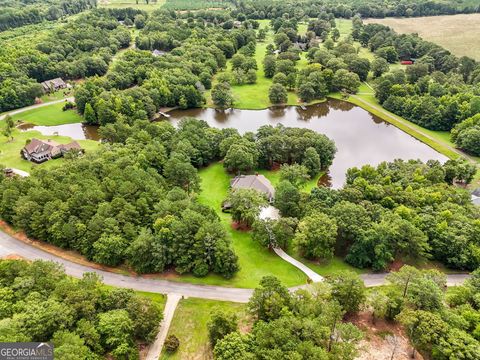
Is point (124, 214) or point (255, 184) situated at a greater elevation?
point (124, 214)

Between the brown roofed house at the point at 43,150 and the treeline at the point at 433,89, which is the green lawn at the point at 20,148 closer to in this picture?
the brown roofed house at the point at 43,150

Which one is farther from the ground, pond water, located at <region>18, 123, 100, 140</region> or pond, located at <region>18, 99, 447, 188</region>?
pond water, located at <region>18, 123, 100, 140</region>

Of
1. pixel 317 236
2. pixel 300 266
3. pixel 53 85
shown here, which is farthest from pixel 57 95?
pixel 317 236

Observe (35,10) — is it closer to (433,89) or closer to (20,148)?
(20,148)

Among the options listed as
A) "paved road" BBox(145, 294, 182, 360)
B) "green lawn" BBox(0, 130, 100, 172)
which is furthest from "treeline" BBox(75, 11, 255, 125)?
"paved road" BBox(145, 294, 182, 360)

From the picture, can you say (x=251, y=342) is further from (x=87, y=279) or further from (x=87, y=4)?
(x=87, y=4)

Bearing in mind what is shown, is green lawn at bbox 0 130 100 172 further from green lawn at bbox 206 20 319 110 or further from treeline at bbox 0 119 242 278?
green lawn at bbox 206 20 319 110

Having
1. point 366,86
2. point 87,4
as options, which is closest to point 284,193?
point 366,86
